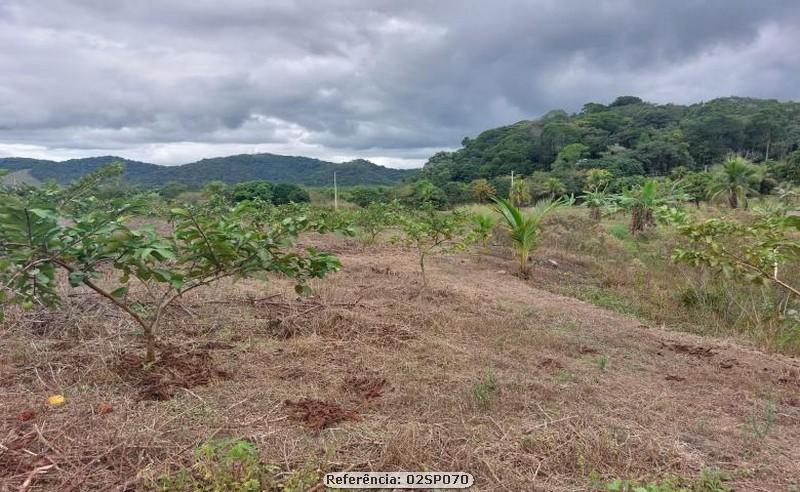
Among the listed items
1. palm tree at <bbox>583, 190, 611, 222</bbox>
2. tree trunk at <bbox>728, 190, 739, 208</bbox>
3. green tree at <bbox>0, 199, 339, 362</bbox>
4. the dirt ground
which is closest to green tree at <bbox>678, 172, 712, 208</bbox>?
tree trunk at <bbox>728, 190, 739, 208</bbox>

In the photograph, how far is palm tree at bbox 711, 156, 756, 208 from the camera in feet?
70.6

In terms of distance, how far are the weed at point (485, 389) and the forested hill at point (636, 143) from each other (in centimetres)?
3934

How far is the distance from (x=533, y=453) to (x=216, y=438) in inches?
54.3

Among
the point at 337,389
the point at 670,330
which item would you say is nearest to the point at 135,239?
the point at 337,389

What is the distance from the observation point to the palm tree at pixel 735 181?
21.5 metres

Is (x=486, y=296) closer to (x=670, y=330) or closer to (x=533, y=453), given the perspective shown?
(x=670, y=330)

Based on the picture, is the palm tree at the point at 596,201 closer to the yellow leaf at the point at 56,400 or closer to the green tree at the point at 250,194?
the green tree at the point at 250,194

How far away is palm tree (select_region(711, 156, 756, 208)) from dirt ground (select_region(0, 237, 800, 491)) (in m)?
20.3

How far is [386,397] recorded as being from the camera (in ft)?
9.21

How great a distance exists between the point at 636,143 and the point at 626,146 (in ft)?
5.49

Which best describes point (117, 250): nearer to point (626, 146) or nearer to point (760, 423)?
point (760, 423)

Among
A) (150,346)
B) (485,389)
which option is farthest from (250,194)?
(485,389)

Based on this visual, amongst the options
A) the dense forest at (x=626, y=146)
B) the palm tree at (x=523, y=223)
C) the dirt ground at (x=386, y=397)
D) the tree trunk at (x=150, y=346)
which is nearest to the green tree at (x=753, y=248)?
the dirt ground at (x=386, y=397)

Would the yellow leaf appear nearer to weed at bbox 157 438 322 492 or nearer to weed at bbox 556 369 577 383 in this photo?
weed at bbox 157 438 322 492
